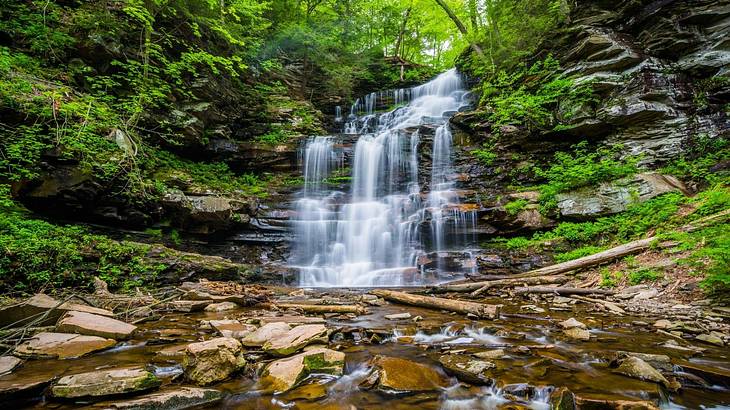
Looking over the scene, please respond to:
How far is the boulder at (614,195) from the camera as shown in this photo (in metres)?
8.85

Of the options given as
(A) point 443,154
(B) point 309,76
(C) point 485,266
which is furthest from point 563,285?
(B) point 309,76

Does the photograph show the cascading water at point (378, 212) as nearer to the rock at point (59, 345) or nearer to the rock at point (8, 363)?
the rock at point (59, 345)

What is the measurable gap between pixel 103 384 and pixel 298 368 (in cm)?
137

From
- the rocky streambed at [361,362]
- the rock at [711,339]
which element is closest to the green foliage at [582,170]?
the rocky streambed at [361,362]

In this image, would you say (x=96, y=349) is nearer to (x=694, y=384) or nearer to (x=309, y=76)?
(x=694, y=384)

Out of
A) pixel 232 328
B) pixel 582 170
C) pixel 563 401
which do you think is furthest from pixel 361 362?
pixel 582 170

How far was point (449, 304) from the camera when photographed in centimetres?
537

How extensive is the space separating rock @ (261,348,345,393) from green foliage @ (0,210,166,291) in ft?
18.5

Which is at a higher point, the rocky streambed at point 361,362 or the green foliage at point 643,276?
the green foliage at point 643,276

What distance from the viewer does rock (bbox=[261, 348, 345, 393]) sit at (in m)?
2.60

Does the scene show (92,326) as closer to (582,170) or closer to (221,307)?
(221,307)

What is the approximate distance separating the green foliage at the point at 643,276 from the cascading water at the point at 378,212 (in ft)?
14.7

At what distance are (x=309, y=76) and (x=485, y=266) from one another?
16.9 m

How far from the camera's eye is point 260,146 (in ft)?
48.9
